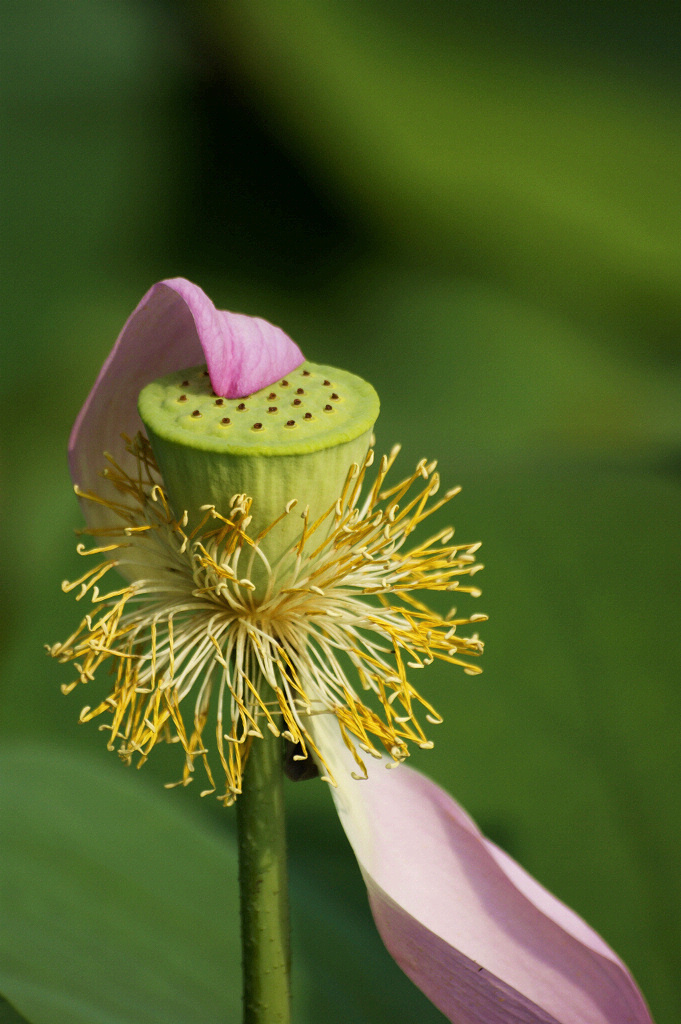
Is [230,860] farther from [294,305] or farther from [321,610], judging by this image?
[294,305]

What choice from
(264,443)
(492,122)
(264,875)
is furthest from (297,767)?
(492,122)

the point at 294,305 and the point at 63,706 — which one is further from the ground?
the point at 294,305

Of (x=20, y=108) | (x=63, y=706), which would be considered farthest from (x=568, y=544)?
(x=20, y=108)

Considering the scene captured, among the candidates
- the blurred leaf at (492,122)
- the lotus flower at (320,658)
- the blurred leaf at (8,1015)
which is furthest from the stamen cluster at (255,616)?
the blurred leaf at (492,122)

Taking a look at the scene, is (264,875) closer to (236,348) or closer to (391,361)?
(236,348)

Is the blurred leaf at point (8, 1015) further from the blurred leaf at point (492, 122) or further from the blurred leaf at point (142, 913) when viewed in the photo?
the blurred leaf at point (492, 122)
